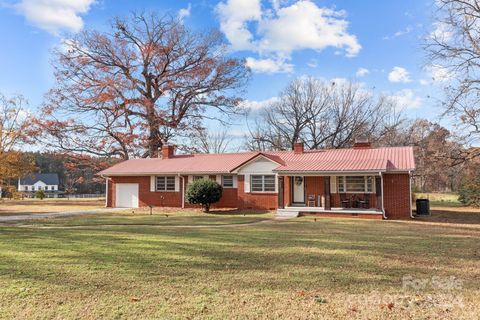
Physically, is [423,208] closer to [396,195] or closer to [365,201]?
[396,195]

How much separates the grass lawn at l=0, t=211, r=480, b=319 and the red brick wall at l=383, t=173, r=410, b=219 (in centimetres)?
949

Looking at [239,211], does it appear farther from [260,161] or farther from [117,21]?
[117,21]

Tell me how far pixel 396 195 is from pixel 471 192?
34.1 feet

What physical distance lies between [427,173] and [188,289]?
30.5m

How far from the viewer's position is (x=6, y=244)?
9.13 meters

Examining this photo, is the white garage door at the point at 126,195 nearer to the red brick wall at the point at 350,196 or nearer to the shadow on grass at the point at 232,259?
the red brick wall at the point at 350,196

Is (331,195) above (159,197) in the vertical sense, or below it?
above

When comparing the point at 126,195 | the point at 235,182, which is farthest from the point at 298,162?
the point at 126,195

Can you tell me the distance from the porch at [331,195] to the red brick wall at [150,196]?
25.1ft

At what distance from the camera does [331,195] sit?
69.2 ft

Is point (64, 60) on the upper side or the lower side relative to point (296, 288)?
upper

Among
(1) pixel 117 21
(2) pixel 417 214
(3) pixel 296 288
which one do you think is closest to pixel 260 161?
(2) pixel 417 214

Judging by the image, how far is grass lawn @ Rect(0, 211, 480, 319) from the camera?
178 inches

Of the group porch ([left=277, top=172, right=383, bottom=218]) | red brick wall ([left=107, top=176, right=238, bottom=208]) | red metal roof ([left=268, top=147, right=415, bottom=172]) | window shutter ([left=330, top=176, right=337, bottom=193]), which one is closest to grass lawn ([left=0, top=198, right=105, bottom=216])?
red brick wall ([left=107, top=176, right=238, bottom=208])
